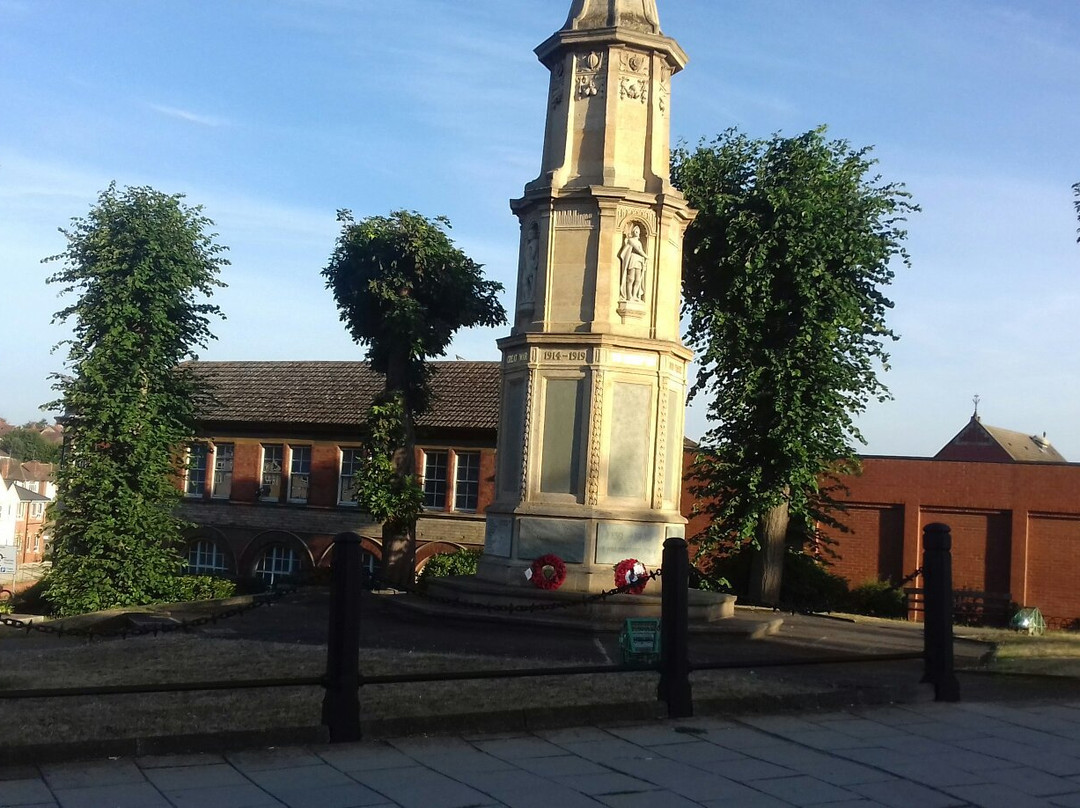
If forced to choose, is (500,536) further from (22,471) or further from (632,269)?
(22,471)

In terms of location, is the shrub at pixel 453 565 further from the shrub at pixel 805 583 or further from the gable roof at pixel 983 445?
the gable roof at pixel 983 445

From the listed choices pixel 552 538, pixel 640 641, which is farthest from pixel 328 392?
pixel 640 641

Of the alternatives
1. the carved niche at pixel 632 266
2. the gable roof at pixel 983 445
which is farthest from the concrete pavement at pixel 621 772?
the gable roof at pixel 983 445

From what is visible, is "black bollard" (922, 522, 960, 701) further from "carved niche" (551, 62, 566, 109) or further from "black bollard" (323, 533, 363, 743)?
"carved niche" (551, 62, 566, 109)

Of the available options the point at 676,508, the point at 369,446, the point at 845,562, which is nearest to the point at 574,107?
the point at 676,508

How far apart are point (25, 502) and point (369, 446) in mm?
71632

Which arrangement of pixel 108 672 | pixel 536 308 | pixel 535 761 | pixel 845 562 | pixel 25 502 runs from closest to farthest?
pixel 535 761 → pixel 108 672 → pixel 536 308 → pixel 845 562 → pixel 25 502

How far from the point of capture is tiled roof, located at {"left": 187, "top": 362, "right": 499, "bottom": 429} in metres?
34.5

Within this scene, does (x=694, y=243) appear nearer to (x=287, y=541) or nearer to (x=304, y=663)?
(x=304, y=663)

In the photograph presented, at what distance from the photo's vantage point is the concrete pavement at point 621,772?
5.80 metres

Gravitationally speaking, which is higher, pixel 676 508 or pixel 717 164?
pixel 717 164

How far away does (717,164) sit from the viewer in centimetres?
2434

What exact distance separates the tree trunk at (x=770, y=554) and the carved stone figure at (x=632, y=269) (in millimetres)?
8197

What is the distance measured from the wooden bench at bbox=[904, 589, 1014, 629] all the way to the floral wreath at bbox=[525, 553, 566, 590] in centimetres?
1470
